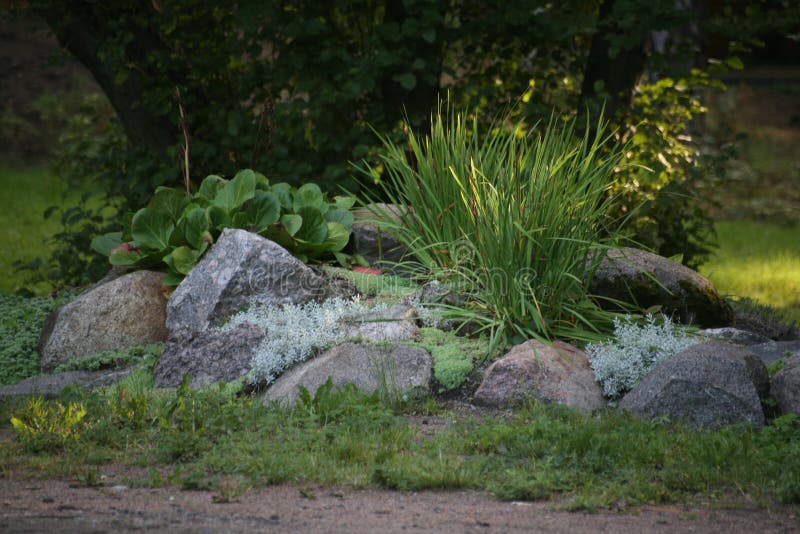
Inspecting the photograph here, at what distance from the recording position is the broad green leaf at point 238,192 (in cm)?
588

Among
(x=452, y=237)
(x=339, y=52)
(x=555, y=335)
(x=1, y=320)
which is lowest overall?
(x=1, y=320)

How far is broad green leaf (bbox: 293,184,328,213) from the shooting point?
20.0 feet

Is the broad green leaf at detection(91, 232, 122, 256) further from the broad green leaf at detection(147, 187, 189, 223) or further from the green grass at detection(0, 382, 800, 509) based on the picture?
the green grass at detection(0, 382, 800, 509)

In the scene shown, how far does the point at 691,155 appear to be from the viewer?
778cm

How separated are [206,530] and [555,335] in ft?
8.16

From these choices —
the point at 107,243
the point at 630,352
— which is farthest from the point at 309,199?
the point at 630,352

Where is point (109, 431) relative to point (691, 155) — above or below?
below

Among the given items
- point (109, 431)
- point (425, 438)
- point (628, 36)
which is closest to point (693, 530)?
point (425, 438)

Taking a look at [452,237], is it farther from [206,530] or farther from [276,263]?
[206,530]

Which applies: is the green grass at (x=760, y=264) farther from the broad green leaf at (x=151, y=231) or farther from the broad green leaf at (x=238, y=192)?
the broad green leaf at (x=151, y=231)

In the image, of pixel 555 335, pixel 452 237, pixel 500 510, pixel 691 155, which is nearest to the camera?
pixel 500 510

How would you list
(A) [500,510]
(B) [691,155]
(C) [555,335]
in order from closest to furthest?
(A) [500,510]
(C) [555,335]
(B) [691,155]

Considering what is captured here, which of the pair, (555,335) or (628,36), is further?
(628,36)

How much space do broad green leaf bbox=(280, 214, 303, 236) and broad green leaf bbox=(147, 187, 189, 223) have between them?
64cm
